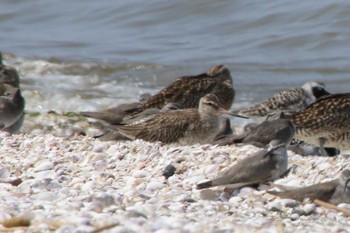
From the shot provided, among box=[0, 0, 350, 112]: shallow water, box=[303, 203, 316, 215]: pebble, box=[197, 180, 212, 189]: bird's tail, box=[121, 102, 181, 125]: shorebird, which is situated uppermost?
box=[197, 180, 212, 189]: bird's tail

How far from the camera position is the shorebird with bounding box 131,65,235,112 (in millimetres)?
11625

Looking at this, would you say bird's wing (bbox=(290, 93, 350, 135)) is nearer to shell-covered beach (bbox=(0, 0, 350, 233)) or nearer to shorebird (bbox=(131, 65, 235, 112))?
shell-covered beach (bbox=(0, 0, 350, 233))

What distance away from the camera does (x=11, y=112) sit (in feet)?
37.4

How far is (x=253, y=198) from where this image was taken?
760 cm

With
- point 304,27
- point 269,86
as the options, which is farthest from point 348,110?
point 304,27

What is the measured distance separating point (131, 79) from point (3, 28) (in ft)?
19.1

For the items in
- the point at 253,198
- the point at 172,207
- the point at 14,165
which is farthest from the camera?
the point at 14,165

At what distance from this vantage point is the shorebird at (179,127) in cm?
1005

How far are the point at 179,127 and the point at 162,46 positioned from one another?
8.23 metres

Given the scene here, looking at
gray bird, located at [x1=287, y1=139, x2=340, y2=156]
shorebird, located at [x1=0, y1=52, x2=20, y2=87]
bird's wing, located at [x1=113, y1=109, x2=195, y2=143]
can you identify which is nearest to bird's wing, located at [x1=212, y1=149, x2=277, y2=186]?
gray bird, located at [x1=287, y1=139, x2=340, y2=156]

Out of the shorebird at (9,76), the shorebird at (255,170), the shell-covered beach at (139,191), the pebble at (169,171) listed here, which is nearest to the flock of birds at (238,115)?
the shorebird at (255,170)

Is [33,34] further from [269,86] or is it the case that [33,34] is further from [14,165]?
[14,165]

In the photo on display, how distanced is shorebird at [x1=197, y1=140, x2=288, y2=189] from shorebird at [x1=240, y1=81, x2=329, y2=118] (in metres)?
3.24

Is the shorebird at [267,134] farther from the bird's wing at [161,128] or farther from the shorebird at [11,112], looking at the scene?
the shorebird at [11,112]
